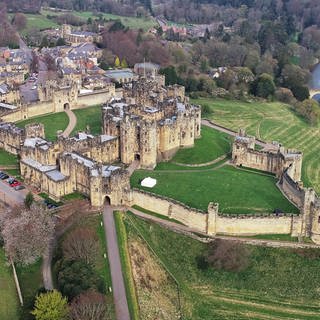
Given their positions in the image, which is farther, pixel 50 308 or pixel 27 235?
pixel 27 235

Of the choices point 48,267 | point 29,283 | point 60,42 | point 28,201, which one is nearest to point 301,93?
point 60,42

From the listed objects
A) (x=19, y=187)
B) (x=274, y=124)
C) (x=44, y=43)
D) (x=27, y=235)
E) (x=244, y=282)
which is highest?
(x=44, y=43)

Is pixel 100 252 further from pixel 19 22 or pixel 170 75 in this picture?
pixel 19 22

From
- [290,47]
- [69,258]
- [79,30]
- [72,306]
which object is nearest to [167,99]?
[69,258]

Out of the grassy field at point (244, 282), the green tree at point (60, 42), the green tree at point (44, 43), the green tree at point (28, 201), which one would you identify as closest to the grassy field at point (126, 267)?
the grassy field at point (244, 282)

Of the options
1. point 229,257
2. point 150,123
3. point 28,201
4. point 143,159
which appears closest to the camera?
point 229,257
